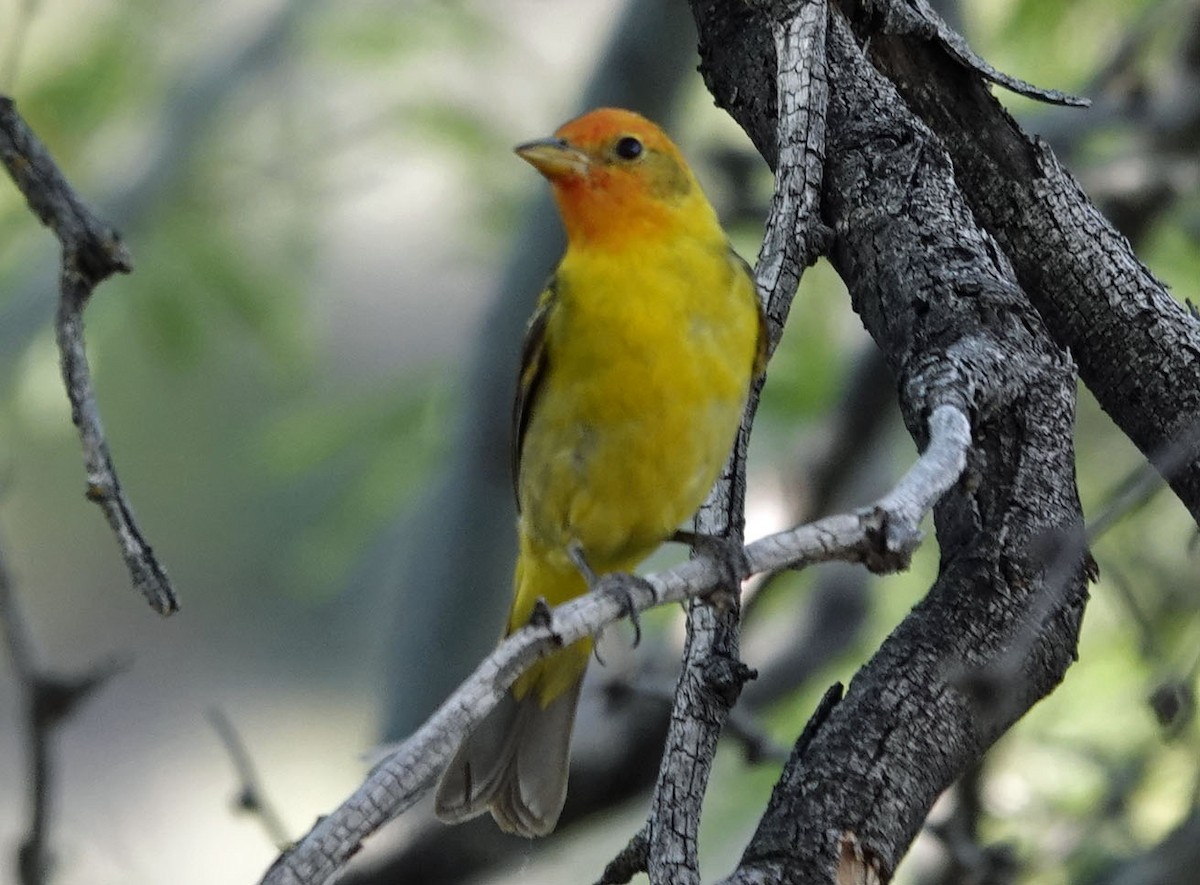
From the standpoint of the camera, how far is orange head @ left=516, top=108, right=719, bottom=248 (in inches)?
179

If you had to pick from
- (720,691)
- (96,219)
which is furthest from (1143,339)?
(96,219)

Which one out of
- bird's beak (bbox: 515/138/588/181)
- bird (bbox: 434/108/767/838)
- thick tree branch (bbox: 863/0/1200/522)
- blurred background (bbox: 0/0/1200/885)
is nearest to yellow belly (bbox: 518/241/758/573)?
bird (bbox: 434/108/767/838)

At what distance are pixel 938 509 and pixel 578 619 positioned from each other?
1036 mm

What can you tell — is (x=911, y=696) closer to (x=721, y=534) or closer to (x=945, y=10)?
(x=721, y=534)

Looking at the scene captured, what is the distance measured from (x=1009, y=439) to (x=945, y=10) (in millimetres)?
3588

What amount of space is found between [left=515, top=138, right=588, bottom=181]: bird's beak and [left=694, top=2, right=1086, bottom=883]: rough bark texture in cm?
113

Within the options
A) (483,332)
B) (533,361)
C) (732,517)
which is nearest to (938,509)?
(732,517)

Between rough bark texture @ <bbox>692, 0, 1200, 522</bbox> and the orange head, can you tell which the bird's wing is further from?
rough bark texture @ <bbox>692, 0, 1200, 522</bbox>

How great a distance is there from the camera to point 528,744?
4.47 meters

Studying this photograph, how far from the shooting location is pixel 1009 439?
3.16 m

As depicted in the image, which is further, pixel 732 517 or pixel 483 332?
pixel 483 332

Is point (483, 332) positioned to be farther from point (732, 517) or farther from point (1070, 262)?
point (1070, 262)

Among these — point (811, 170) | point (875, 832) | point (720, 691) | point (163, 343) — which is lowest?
point (875, 832)

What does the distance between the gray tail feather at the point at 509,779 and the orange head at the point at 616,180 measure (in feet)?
4.31
